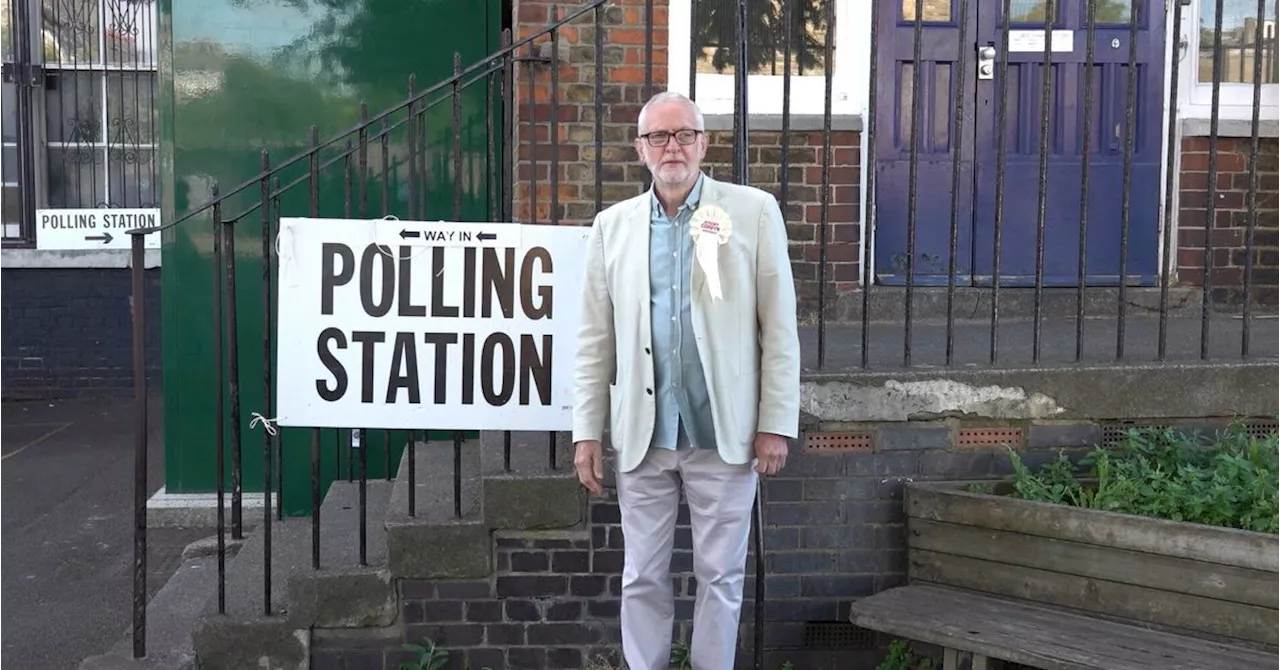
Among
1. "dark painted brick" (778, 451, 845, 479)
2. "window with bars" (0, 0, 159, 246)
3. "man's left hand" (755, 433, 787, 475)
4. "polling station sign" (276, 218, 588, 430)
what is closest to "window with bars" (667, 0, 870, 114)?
"polling station sign" (276, 218, 588, 430)

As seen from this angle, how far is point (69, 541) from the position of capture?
6.56 meters

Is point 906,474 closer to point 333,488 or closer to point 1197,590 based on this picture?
point 1197,590

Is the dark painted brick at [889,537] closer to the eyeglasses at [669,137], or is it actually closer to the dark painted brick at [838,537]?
the dark painted brick at [838,537]

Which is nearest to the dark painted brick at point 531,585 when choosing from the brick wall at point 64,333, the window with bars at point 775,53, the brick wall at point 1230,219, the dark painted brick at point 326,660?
the dark painted brick at point 326,660

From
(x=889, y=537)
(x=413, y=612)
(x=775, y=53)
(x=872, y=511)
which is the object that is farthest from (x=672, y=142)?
(x=775, y=53)

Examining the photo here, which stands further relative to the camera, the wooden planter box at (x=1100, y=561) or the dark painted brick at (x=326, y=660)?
the dark painted brick at (x=326, y=660)

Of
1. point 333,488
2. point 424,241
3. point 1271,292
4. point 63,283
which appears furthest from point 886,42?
point 63,283

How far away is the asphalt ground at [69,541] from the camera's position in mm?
5082

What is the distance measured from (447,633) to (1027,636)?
6.25 feet

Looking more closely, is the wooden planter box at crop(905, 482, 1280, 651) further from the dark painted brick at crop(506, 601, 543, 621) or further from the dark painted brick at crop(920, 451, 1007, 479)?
the dark painted brick at crop(506, 601, 543, 621)

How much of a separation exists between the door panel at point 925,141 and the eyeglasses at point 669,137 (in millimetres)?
3046

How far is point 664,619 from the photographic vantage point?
11.9 feet

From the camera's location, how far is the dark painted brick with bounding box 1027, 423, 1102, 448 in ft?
14.5

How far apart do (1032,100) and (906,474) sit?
2.74 metres
